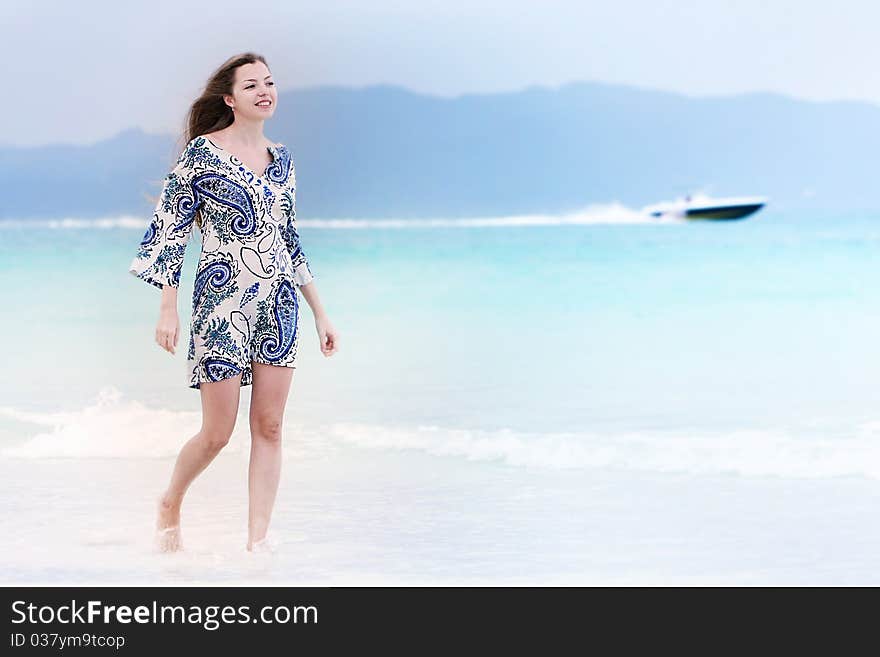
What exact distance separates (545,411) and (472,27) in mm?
2390

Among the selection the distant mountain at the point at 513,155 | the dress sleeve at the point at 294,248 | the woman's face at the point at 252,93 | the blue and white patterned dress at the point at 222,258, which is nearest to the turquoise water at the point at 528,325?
the distant mountain at the point at 513,155

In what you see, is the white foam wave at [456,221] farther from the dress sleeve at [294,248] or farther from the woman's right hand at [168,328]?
the woman's right hand at [168,328]

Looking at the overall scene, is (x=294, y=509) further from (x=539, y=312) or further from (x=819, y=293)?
(x=819, y=293)

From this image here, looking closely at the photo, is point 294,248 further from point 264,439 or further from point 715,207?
point 715,207

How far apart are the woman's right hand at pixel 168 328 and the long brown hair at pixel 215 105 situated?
0.81 feet

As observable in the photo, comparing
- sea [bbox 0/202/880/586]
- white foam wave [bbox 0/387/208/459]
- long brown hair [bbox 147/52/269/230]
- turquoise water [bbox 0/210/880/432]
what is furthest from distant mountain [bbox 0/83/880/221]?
long brown hair [bbox 147/52/269/230]

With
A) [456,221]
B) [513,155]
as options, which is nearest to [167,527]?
[513,155]

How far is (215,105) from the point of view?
10.2 feet

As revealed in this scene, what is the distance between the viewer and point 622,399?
5121mm

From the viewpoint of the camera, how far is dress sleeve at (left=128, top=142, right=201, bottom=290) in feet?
9.87

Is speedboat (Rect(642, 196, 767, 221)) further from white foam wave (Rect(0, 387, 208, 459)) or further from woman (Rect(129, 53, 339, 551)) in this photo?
woman (Rect(129, 53, 339, 551))

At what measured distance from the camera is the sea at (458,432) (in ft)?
10.8

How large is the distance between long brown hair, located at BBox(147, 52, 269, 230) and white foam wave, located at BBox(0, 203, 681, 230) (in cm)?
330
